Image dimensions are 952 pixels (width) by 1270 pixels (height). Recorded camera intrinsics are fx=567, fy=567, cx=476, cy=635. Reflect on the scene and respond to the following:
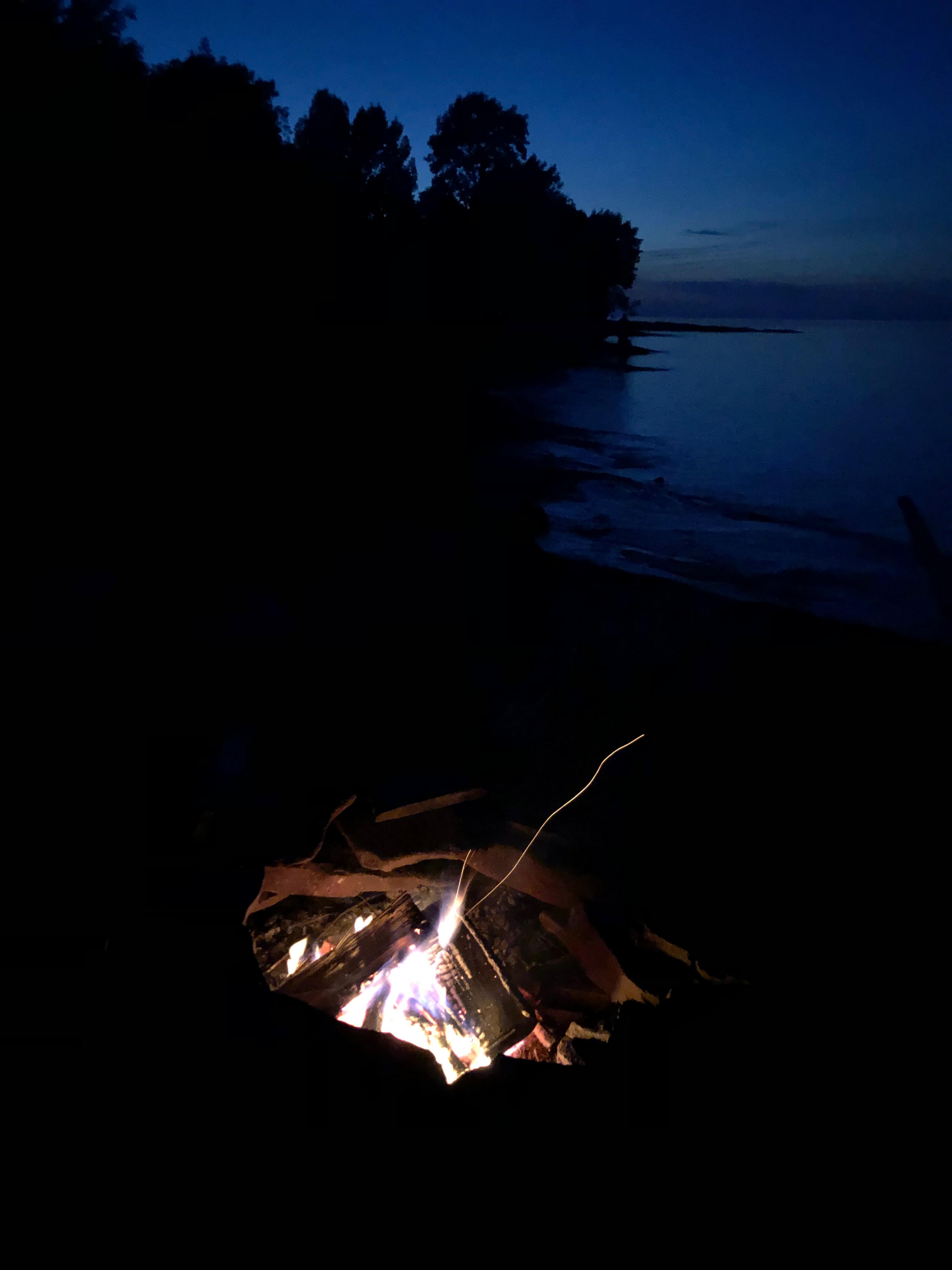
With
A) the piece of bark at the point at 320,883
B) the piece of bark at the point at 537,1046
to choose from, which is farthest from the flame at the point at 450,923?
the piece of bark at the point at 537,1046

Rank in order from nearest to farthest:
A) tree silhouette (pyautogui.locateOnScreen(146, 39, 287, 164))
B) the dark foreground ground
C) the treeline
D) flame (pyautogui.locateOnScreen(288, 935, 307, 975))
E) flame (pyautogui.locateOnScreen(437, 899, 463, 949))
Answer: the dark foreground ground → flame (pyautogui.locateOnScreen(288, 935, 307, 975)) → flame (pyautogui.locateOnScreen(437, 899, 463, 949)) → the treeline → tree silhouette (pyautogui.locateOnScreen(146, 39, 287, 164))

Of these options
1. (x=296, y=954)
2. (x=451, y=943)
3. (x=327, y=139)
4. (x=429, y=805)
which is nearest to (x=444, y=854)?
(x=429, y=805)

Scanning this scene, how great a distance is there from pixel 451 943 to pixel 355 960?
461mm

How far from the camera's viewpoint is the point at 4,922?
2.44 meters

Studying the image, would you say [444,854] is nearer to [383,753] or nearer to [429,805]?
[429,805]

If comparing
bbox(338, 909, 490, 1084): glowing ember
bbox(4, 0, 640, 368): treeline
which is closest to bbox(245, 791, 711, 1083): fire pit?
bbox(338, 909, 490, 1084): glowing ember

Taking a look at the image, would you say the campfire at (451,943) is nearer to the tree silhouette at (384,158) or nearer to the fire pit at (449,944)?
the fire pit at (449,944)

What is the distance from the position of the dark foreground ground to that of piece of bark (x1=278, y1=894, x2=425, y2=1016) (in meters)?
0.41

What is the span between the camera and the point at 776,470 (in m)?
6.53

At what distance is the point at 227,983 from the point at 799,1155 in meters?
2.15

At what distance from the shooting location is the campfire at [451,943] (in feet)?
8.12

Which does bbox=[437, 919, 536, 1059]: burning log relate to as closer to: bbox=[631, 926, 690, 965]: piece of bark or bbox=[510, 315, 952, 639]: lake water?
bbox=[631, 926, 690, 965]: piece of bark

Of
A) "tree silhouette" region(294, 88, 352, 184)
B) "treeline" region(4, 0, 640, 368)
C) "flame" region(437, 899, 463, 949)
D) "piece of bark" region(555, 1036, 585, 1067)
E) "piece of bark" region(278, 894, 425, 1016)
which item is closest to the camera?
"piece of bark" region(555, 1036, 585, 1067)

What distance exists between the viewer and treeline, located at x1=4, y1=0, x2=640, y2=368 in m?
4.79
